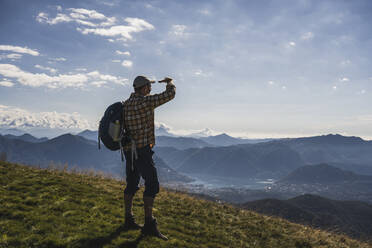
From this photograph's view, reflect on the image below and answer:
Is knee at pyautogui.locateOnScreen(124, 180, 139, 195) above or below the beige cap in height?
below

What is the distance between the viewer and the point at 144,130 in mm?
5867

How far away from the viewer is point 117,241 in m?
5.46

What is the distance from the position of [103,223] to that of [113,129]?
2.82 m

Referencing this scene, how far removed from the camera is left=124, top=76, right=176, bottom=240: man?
5.73m

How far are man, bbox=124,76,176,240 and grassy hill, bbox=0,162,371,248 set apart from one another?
1.06 meters

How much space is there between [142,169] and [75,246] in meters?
2.09

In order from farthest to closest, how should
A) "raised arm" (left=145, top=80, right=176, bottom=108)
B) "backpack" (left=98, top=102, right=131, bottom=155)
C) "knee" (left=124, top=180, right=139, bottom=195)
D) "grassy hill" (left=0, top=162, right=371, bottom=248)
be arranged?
1. "knee" (left=124, top=180, right=139, bottom=195)
2. "raised arm" (left=145, top=80, right=176, bottom=108)
3. "backpack" (left=98, top=102, right=131, bottom=155)
4. "grassy hill" (left=0, top=162, right=371, bottom=248)

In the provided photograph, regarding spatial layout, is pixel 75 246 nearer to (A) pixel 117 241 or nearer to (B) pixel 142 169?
(A) pixel 117 241

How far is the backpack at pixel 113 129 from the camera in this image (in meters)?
5.54

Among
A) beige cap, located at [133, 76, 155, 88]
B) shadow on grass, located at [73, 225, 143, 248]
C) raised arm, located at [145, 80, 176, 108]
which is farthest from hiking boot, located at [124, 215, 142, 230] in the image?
beige cap, located at [133, 76, 155, 88]

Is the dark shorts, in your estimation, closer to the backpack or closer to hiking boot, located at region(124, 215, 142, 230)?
the backpack

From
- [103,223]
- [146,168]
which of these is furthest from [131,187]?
[103,223]

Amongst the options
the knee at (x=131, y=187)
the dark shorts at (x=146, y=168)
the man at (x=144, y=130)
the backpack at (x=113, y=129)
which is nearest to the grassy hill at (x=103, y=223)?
the knee at (x=131, y=187)

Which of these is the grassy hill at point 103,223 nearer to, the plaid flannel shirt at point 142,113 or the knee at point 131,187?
the knee at point 131,187
